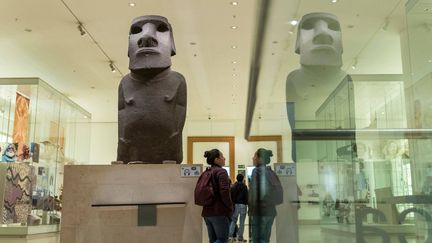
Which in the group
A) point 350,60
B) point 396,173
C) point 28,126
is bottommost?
point 396,173

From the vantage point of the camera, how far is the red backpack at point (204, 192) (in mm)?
4023

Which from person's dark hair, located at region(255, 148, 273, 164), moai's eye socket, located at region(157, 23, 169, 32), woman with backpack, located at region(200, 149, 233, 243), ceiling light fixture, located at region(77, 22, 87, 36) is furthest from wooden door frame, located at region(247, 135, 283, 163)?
ceiling light fixture, located at region(77, 22, 87, 36)

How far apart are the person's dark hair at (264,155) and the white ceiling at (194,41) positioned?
343mm

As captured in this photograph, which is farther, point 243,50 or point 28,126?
point 243,50

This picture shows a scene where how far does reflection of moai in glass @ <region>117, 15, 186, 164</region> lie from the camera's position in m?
4.54

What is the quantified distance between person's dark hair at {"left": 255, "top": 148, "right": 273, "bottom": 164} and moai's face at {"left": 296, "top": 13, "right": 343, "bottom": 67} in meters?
0.82

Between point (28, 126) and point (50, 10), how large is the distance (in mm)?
2300

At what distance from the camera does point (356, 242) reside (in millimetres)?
664

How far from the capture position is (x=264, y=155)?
179 cm

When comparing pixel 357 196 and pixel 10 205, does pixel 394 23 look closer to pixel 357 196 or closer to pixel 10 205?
pixel 357 196

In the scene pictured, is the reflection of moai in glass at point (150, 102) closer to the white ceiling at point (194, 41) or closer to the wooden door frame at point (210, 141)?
the white ceiling at point (194, 41)

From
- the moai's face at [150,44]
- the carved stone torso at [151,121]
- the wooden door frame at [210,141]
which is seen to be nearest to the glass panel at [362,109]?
the carved stone torso at [151,121]

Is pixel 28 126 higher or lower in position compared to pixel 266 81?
higher

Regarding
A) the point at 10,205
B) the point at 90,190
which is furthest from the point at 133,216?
the point at 10,205
